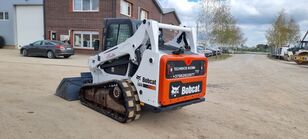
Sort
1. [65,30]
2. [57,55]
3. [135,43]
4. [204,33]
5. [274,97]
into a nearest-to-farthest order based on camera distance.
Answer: [135,43] < [274,97] < [57,55] < [65,30] < [204,33]

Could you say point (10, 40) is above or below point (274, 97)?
above

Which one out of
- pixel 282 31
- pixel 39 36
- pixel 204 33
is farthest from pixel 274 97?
pixel 282 31

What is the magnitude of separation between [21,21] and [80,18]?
26.9 feet

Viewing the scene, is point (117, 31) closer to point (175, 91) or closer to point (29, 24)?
point (175, 91)

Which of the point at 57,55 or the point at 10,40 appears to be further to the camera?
the point at 10,40

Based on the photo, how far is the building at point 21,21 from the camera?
25.7 m

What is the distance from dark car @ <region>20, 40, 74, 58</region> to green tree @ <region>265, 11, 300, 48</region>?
38.7m

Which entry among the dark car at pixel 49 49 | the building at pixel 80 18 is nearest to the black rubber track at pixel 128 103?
the dark car at pixel 49 49

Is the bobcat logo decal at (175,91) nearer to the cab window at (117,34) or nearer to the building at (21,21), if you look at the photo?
the cab window at (117,34)

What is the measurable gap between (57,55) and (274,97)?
1472 centimetres

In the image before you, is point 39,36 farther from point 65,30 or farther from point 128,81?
point 128,81

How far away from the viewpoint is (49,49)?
18.0 meters

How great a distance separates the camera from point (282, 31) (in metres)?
44.1

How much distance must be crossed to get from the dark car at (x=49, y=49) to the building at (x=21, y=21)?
778 centimetres
